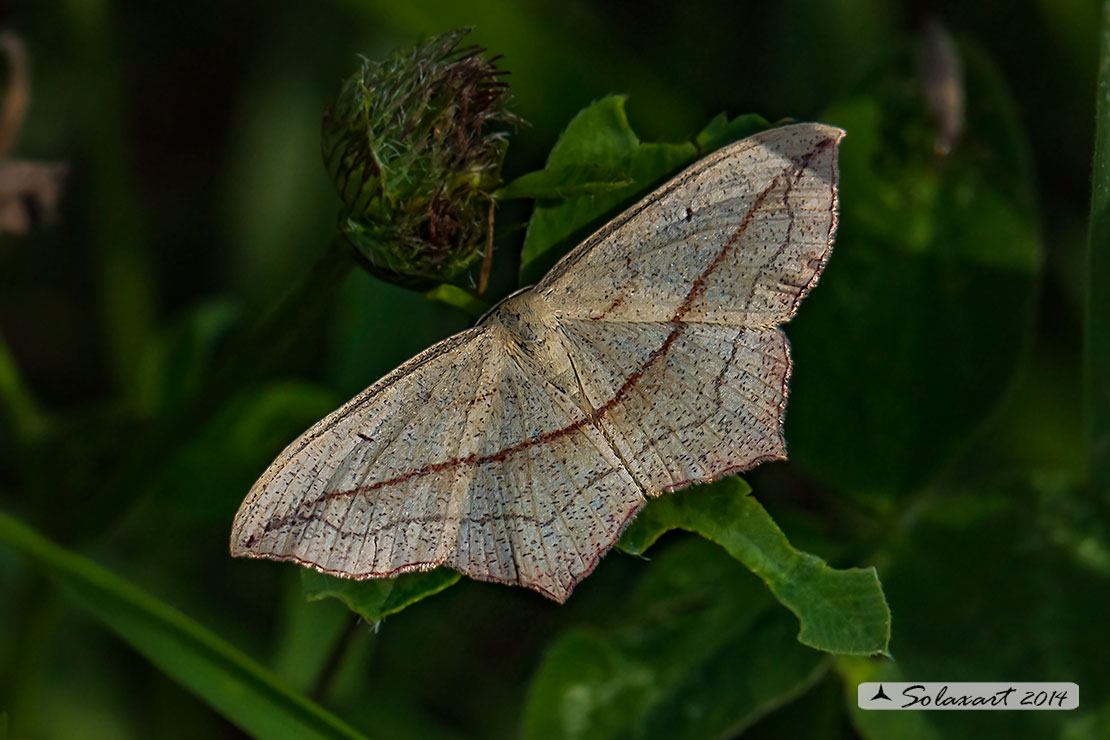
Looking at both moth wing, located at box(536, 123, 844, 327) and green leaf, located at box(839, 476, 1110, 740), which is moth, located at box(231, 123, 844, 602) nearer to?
moth wing, located at box(536, 123, 844, 327)

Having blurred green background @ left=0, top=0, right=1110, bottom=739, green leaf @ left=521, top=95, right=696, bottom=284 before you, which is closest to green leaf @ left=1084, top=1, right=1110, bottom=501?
blurred green background @ left=0, top=0, right=1110, bottom=739

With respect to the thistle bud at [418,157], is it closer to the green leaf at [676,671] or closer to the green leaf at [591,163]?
the green leaf at [591,163]

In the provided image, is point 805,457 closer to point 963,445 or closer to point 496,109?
point 963,445

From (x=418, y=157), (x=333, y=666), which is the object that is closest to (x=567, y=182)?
(x=418, y=157)

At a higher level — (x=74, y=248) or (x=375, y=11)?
(x=375, y=11)

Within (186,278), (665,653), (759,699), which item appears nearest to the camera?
(759,699)

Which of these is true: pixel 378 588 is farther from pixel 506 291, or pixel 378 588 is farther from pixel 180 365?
pixel 180 365

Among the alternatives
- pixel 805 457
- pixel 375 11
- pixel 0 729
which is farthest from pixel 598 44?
pixel 0 729
